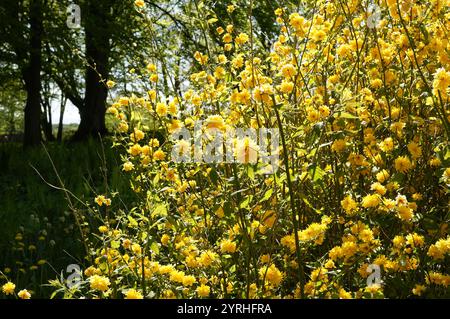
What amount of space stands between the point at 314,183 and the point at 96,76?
12.1 metres

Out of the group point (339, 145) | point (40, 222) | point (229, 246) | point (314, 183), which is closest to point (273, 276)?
point (229, 246)

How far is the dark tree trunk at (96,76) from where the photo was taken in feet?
34.5

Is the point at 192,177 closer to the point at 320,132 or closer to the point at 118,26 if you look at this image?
the point at 320,132

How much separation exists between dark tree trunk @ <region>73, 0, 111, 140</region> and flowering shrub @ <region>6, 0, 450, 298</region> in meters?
8.29

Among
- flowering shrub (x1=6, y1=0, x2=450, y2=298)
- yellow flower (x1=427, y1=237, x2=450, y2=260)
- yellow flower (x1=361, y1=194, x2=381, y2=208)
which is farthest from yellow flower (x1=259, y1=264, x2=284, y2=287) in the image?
yellow flower (x1=427, y1=237, x2=450, y2=260)

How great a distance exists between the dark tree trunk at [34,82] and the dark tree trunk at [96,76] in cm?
99

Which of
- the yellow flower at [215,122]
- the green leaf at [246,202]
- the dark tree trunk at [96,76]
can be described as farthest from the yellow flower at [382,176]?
the dark tree trunk at [96,76]

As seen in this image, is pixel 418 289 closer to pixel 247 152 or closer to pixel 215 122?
pixel 247 152

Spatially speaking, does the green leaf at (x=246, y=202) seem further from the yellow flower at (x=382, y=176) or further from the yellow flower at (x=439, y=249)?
the yellow flower at (x=439, y=249)

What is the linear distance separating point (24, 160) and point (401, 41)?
6509mm

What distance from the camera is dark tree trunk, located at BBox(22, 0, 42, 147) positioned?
10.2 m

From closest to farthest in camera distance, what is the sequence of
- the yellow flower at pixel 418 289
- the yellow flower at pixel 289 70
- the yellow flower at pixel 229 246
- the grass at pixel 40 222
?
the yellow flower at pixel 418 289 → the yellow flower at pixel 229 246 → the yellow flower at pixel 289 70 → the grass at pixel 40 222
